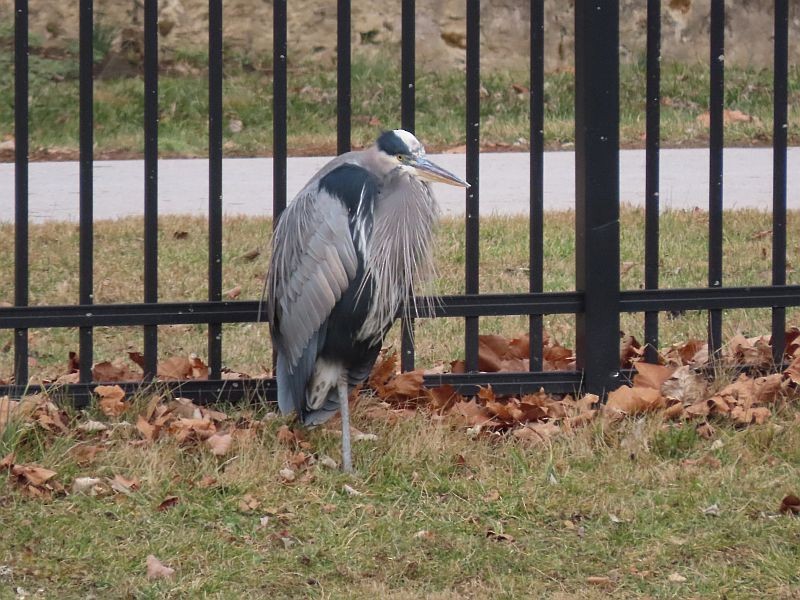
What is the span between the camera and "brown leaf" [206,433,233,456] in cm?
417

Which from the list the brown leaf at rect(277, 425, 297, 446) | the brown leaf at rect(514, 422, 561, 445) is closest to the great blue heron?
the brown leaf at rect(277, 425, 297, 446)

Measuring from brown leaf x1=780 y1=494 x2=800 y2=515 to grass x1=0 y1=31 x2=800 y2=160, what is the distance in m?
6.87

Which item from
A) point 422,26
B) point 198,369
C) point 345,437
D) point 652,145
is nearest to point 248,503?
point 345,437

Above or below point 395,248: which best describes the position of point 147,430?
below

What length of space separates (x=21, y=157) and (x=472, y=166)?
62.1 inches

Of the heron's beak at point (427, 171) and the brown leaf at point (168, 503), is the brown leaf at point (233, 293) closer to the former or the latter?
the heron's beak at point (427, 171)

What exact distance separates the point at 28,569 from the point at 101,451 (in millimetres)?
759

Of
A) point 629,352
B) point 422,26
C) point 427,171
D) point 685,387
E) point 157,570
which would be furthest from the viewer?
point 422,26

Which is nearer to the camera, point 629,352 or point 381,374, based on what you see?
point 381,374

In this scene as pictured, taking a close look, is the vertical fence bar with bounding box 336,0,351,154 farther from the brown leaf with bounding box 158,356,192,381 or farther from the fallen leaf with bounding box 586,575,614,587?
the fallen leaf with bounding box 586,575,614,587

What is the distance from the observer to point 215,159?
4.52m

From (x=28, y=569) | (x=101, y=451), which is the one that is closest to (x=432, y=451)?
(x=101, y=451)

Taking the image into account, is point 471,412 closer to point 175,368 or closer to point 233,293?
point 175,368

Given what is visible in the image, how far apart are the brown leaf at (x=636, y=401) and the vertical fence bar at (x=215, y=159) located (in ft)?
4.69
